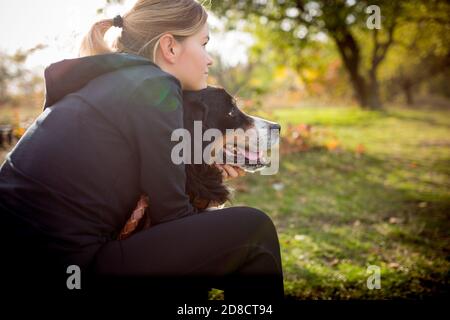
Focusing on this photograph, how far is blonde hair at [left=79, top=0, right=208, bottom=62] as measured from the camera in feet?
6.06

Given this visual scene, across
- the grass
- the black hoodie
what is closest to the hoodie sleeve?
the black hoodie

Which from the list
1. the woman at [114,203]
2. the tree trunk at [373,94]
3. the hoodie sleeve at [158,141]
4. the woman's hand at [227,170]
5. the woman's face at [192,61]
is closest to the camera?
the woman at [114,203]

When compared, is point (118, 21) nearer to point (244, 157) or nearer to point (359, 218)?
point (244, 157)

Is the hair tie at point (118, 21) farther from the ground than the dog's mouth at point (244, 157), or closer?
farther from the ground

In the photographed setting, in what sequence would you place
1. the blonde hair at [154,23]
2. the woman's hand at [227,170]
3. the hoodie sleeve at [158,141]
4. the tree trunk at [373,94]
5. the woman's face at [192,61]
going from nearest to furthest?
the hoodie sleeve at [158,141], the blonde hair at [154,23], the woman's face at [192,61], the woman's hand at [227,170], the tree trunk at [373,94]

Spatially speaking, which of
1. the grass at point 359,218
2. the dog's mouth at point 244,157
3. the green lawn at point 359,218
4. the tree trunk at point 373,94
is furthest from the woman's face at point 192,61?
the tree trunk at point 373,94

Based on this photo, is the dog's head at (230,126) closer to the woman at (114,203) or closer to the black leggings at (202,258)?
the woman at (114,203)

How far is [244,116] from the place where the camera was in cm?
240

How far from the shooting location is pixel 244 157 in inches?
96.3

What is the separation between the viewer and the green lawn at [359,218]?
2.89 meters

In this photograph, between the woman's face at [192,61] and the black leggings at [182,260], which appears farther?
the woman's face at [192,61]

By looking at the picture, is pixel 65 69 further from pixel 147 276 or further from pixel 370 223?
pixel 370 223

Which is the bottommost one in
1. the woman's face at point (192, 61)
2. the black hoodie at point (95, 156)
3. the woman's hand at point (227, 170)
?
the woman's hand at point (227, 170)

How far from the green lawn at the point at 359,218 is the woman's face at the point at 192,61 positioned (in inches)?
66.0
